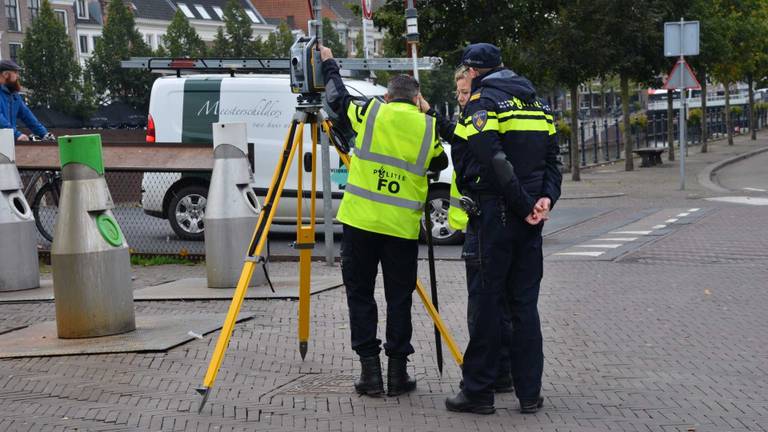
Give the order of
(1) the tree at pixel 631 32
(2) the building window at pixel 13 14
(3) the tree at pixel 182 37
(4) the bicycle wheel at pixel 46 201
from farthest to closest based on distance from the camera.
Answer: (2) the building window at pixel 13 14 < (3) the tree at pixel 182 37 < (1) the tree at pixel 631 32 < (4) the bicycle wheel at pixel 46 201

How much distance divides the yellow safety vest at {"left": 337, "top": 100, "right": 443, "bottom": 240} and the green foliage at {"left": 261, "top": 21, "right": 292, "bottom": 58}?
67686mm

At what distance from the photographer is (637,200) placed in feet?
70.1

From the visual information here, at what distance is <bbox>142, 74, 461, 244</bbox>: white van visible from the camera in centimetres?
1405

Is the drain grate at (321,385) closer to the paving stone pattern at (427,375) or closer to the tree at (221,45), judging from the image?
the paving stone pattern at (427,375)

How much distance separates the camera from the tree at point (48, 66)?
6028cm

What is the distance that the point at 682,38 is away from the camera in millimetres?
22703

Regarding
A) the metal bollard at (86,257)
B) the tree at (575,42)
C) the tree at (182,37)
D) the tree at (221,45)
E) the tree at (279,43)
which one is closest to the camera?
the metal bollard at (86,257)

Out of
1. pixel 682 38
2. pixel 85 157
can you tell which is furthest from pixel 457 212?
pixel 682 38

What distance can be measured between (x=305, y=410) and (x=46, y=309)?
4293mm

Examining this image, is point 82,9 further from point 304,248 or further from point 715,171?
point 304,248

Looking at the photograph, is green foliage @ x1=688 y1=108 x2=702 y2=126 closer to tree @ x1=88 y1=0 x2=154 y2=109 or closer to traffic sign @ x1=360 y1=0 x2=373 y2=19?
tree @ x1=88 y1=0 x2=154 y2=109

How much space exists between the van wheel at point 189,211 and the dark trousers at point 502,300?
29.1 feet

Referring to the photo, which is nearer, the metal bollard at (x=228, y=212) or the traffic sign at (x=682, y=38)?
the metal bollard at (x=228, y=212)

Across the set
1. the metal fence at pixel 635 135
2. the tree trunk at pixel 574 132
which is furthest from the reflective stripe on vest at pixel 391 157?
the metal fence at pixel 635 135
